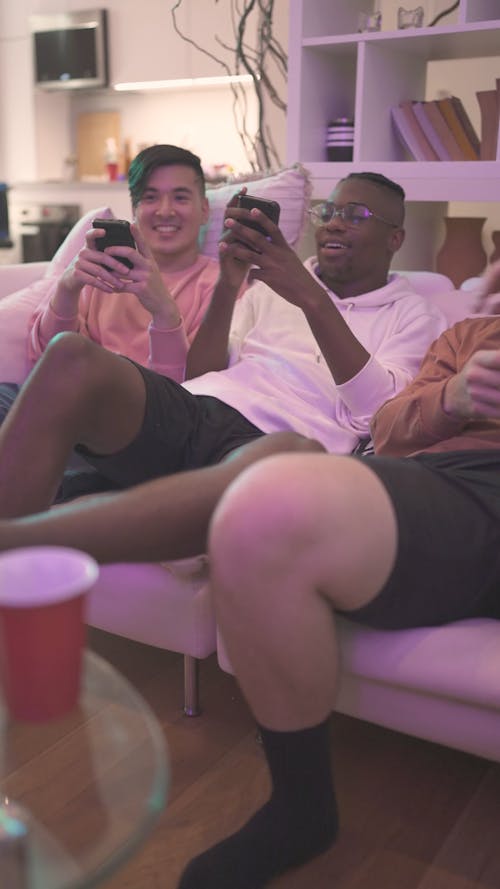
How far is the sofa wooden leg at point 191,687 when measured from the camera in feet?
5.11

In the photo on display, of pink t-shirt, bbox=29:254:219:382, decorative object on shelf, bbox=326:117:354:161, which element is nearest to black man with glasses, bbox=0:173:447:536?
pink t-shirt, bbox=29:254:219:382

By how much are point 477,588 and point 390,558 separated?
0.21 m

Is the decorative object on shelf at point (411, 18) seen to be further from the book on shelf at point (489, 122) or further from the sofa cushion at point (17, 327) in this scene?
the sofa cushion at point (17, 327)

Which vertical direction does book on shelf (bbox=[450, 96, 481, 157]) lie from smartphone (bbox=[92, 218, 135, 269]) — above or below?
above

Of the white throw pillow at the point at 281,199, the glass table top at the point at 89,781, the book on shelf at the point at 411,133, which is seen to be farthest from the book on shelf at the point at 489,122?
the glass table top at the point at 89,781

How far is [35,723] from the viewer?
765 mm

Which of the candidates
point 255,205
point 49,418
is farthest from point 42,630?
point 255,205

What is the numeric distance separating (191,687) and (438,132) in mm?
1941

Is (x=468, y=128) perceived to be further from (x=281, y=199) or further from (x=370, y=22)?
(x=281, y=199)

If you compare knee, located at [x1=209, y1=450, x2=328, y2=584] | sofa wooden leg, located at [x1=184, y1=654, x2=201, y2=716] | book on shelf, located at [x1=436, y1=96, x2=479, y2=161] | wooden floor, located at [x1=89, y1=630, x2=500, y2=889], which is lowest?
wooden floor, located at [x1=89, y1=630, x2=500, y2=889]

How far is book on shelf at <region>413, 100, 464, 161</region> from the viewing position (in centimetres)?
269

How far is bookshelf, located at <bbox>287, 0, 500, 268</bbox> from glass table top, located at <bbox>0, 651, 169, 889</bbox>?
208cm

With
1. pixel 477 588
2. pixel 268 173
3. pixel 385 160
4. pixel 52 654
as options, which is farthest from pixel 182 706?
pixel 385 160

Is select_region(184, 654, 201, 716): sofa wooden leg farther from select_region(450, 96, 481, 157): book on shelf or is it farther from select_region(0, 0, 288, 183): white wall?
select_region(0, 0, 288, 183): white wall
